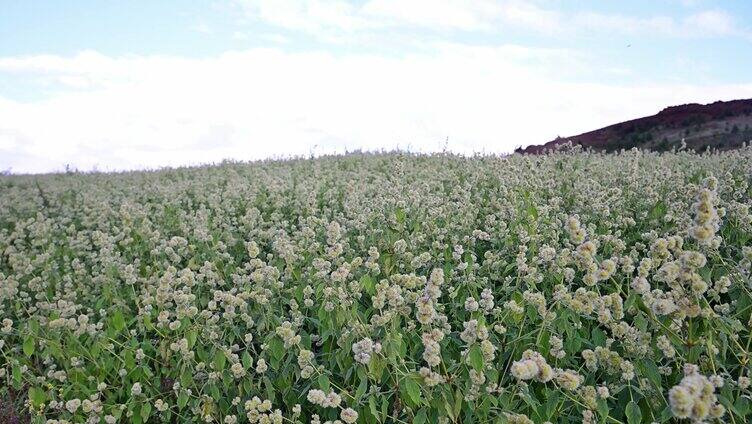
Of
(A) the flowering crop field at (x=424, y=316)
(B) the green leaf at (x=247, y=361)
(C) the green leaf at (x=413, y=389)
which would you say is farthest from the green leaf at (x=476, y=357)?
(B) the green leaf at (x=247, y=361)

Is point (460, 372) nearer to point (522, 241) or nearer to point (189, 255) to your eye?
point (522, 241)

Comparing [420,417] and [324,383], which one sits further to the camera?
[324,383]

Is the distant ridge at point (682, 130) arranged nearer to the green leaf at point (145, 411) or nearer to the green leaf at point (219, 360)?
the green leaf at point (219, 360)

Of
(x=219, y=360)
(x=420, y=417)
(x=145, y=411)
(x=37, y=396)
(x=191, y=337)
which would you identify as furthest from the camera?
(x=37, y=396)

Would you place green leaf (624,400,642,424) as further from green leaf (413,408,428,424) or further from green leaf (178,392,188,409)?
green leaf (178,392,188,409)

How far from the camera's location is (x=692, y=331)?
3.47 metres

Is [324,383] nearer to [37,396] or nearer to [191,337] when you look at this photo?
[191,337]

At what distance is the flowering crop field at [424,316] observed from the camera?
3.53 meters

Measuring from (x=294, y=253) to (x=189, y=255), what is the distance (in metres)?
2.11

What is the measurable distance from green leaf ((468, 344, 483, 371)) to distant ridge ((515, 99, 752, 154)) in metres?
14.9

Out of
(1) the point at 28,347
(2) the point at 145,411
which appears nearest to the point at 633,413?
(2) the point at 145,411

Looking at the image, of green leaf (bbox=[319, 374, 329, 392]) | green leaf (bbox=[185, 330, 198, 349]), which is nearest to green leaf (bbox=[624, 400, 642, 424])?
green leaf (bbox=[319, 374, 329, 392])

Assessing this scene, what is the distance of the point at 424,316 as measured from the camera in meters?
3.43

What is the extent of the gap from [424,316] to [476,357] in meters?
0.36
